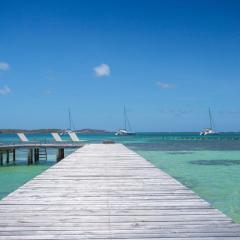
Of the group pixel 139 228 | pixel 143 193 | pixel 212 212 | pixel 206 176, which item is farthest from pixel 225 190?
pixel 139 228

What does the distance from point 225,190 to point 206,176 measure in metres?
4.43

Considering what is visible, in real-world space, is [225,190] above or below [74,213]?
below

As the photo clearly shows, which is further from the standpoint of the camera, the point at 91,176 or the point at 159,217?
the point at 91,176

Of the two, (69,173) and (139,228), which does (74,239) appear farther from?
(69,173)

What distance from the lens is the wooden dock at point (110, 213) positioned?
3849 millimetres

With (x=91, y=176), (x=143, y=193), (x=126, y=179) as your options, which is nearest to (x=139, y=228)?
(x=143, y=193)

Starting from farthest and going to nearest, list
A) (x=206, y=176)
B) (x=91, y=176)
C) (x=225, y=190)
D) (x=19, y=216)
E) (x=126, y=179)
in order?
(x=206, y=176), (x=225, y=190), (x=91, y=176), (x=126, y=179), (x=19, y=216)

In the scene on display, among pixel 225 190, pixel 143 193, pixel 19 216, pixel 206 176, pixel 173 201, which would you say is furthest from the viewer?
pixel 206 176

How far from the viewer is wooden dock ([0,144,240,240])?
3849mm

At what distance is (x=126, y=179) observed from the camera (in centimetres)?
827

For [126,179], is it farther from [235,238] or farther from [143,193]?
[235,238]

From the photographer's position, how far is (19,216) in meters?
4.54

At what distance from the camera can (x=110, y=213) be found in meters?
4.79

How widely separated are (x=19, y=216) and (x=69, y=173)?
4.91 metres
